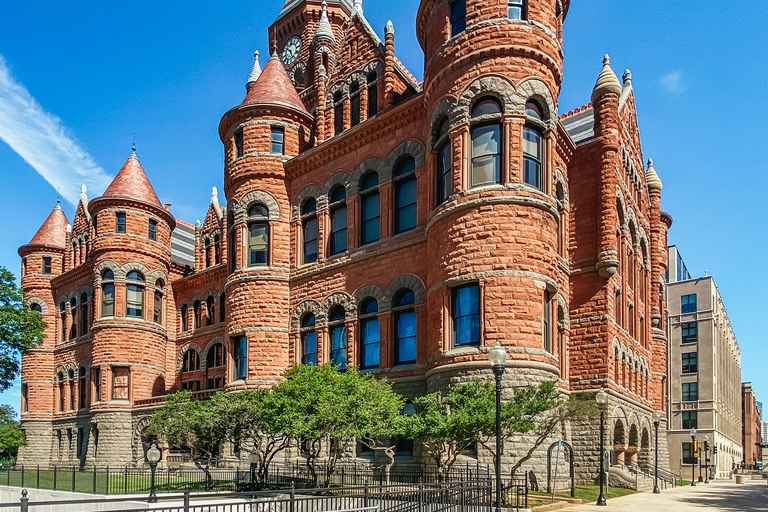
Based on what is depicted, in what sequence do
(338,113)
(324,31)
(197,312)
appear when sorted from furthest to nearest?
(197,312), (324,31), (338,113)

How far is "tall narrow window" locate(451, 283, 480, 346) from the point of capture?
22.2 m

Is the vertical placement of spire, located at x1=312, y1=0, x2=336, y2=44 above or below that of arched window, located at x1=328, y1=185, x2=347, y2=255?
above

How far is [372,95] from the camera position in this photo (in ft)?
98.8

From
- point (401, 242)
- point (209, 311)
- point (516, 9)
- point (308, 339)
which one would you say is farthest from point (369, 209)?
point (209, 311)

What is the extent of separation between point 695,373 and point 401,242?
54795 mm

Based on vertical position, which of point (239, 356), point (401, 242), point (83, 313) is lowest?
point (239, 356)

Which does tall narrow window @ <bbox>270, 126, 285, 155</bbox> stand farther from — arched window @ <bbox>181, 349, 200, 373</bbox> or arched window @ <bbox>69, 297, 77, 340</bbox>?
arched window @ <bbox>69, 297, 77, 340</bbox>

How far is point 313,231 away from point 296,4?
676 inches

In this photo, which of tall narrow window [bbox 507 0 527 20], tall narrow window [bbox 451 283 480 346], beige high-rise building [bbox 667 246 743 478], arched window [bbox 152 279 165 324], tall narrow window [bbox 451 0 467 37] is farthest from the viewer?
beige high-rise building [bbox 667 246 743 478]

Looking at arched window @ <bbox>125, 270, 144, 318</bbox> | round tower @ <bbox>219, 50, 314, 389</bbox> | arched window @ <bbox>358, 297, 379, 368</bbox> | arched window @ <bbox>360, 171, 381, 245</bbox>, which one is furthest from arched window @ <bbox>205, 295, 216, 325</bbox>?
arched window @ <bbox>358, 297, 379, 368</bbox>

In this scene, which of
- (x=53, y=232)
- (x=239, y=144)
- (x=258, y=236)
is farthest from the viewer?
(x=53, y=232)

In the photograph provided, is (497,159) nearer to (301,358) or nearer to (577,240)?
(577,240)

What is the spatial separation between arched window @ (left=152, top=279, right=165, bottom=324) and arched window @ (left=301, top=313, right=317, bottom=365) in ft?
54.7

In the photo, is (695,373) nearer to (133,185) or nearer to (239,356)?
(239,356)
